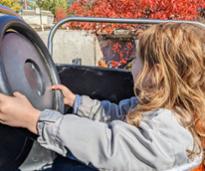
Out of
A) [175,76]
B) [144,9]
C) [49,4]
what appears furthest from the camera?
[49,4]

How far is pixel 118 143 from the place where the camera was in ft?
4.27

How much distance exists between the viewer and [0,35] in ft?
4.71

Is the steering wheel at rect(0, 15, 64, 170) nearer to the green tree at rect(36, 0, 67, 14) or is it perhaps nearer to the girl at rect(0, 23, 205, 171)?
the girl at rect(0, 23, 205, 171)

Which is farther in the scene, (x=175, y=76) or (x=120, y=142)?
(x=175, y=76)

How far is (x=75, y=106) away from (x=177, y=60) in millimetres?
654

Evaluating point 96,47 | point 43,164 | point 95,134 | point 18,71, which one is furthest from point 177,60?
point 96,47

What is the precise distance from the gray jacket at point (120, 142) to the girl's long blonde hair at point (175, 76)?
0.26ft

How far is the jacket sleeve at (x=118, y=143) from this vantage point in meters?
1.29

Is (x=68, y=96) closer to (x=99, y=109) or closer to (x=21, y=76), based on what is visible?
(x=99, y=109)

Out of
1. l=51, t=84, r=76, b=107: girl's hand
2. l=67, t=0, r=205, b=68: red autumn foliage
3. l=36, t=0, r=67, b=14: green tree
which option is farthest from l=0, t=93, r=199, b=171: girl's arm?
l=36, t=0, r=67, b=14: green tree

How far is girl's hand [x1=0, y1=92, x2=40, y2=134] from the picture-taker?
128cm

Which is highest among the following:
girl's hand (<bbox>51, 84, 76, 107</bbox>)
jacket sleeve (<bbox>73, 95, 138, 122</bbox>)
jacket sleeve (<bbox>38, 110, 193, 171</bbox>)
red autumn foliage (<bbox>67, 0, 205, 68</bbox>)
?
jacket sleeve (<bbox>38, 110, 193, 171</bbox>)

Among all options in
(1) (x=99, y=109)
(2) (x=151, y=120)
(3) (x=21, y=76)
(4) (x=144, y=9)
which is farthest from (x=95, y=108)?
(4) (x=144, y=9)

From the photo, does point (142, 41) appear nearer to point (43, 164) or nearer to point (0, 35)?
point (0, 35)
